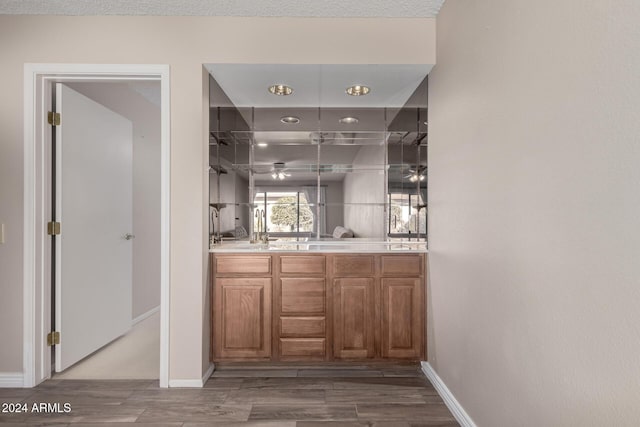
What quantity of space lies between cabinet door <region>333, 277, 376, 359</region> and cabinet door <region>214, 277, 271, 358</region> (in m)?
0.53

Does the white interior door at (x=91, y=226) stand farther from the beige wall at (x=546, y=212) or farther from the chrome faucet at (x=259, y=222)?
the beige wall at (x=546, y=212)

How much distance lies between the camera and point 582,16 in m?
1.07

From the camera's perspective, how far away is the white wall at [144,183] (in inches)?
145

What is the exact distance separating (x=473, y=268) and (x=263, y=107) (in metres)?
2.41

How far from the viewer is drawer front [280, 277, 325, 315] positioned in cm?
261

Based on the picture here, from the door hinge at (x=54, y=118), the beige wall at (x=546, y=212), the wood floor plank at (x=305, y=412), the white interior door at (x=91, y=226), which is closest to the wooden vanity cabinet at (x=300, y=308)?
the wood floor plank at (x=305, y=412)

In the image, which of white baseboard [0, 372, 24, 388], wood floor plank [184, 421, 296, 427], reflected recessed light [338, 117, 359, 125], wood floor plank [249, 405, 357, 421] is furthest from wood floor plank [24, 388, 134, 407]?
reflected recessed light [338, 117, 359, 125]

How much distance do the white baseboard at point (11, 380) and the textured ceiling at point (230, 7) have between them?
8.28ft

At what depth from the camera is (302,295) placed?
2617mm

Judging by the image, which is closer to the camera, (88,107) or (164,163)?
(164,163)

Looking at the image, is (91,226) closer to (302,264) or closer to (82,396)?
(82,396)

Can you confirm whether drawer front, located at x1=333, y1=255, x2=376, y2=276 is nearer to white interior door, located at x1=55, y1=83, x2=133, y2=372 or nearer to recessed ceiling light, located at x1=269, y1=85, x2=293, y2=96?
recessed ceiling light, located at x1=269, y1=85, x2=293, y2=96

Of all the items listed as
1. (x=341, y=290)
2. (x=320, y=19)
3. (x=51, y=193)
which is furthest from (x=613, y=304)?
(x=51, y=193)

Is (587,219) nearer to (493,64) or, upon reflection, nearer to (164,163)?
(493,64)
